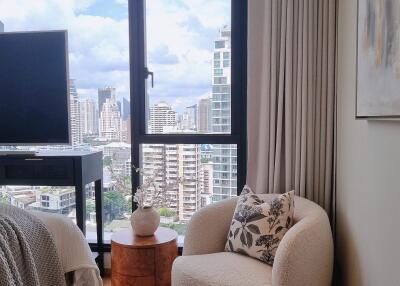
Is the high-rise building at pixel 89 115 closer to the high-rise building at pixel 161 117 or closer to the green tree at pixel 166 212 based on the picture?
the high-rise building at pixel 161 117

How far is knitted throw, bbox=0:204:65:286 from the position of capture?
1.65m

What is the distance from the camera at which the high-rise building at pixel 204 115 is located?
305 cm

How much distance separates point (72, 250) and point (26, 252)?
0.94 feet

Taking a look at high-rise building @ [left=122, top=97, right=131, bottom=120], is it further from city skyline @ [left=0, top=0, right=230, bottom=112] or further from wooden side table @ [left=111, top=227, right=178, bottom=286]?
wooden side table @ [left=111, top=227, right=178, bottom=286]

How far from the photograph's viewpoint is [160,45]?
121 inches

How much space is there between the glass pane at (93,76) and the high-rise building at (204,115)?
56 centimetres

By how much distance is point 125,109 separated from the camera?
3135 millimetres

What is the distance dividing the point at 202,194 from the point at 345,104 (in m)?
1.34

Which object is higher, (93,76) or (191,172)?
(93,76)

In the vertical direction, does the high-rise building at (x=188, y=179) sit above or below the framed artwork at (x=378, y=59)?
below

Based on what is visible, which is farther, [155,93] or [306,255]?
[155,93]

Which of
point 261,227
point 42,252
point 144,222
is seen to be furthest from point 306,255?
point 42,252

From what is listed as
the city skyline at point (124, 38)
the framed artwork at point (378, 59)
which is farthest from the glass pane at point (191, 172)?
the framed artwork at point (378, 59)

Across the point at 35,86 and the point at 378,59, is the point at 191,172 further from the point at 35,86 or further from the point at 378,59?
the point at 378,59
